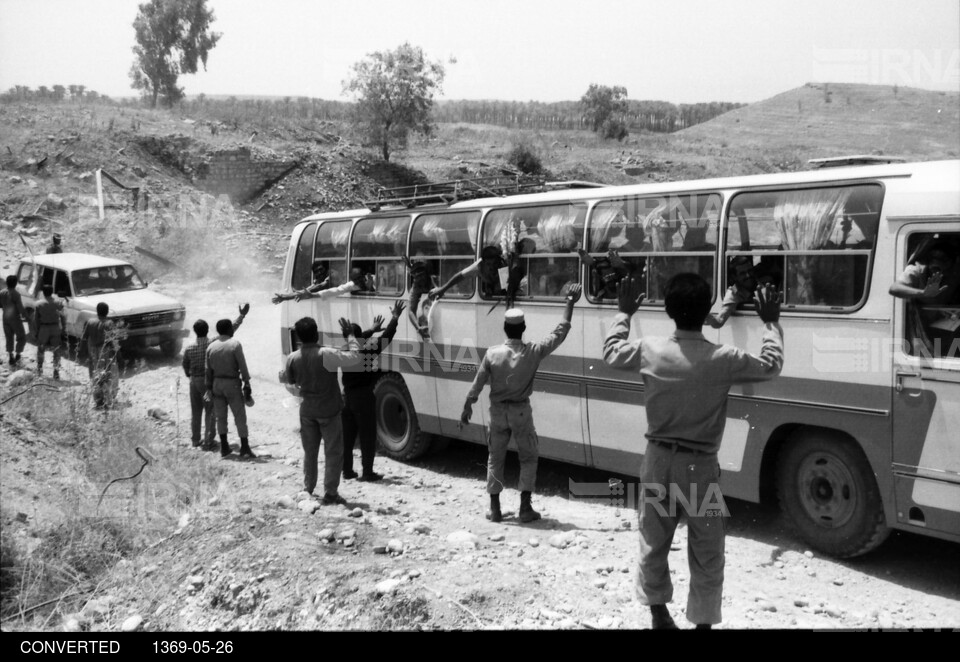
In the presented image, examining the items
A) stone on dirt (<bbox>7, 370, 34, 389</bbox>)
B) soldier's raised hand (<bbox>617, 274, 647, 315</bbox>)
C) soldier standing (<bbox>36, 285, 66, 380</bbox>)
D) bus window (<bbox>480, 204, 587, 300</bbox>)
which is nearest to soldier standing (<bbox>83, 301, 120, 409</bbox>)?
stone on dirt (<bbox>7, 370, 34, 389</bbox>)

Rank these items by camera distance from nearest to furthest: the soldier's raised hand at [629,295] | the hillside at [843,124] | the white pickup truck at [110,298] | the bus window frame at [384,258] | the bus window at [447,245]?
the soldier's raised hand at [629,295]
the bus window at [447,245]
the bus window frame at [384,258]
the white pickup truck at [110,298]
the hillside at [843,124]

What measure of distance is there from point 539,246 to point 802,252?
2726 millimetres

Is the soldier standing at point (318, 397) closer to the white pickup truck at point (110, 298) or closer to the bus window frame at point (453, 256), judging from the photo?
the bus window frame at point (453, 256)

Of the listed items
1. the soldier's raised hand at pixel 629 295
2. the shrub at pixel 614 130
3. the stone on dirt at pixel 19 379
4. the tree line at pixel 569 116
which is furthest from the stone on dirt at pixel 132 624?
the tree line at pixel 569 116

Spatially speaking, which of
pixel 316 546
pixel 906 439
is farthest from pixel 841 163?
pixel 316 546

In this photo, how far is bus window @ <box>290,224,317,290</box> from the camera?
11.4 meters

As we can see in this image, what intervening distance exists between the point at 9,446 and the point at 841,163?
7.97 metres

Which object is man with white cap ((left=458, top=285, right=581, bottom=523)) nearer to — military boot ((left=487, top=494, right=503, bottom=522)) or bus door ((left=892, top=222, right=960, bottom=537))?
military boot ((left=487, top=494, right=503, bottom=522))

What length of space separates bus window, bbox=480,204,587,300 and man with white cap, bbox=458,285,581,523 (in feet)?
2.00

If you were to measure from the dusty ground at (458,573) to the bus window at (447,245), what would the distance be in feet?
8.39

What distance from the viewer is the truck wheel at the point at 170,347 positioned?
53.4 feet

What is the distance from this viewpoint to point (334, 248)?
36.1 feet

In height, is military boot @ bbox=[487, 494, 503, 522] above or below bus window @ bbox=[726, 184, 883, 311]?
below

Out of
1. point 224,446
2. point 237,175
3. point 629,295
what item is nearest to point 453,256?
point 224,446
